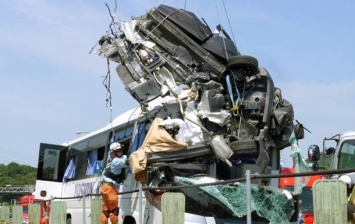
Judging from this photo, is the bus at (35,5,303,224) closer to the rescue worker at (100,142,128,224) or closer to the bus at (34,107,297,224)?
the bus at (34,107,297,224)

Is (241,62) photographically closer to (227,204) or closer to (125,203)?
(227,204)

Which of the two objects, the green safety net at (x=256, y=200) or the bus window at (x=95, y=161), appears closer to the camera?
the green safety net at (x=256, y=200)

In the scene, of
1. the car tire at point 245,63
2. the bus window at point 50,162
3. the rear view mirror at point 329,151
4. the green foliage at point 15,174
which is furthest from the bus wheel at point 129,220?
the green foliage at point 15,174

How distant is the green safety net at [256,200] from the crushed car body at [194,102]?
0.07 metres

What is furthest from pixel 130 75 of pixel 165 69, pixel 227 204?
pixel 227 204

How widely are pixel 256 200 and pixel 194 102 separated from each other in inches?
80.8

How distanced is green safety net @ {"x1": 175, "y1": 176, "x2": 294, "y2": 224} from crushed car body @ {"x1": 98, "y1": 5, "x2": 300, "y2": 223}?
0.23 feet

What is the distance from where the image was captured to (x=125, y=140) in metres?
12.8

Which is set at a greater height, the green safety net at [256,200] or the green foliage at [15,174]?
the green foliage at [15,174]

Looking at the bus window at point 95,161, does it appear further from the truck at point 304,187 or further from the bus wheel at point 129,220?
the truck at point 304,187

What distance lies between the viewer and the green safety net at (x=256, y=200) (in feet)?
31.5

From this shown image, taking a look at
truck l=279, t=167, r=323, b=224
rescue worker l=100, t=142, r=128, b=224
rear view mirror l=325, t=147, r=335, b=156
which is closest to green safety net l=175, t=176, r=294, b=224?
truck l=279, t=167, r=323, b=224

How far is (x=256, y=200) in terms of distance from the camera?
9.87m

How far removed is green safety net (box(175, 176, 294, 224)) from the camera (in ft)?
31.5
